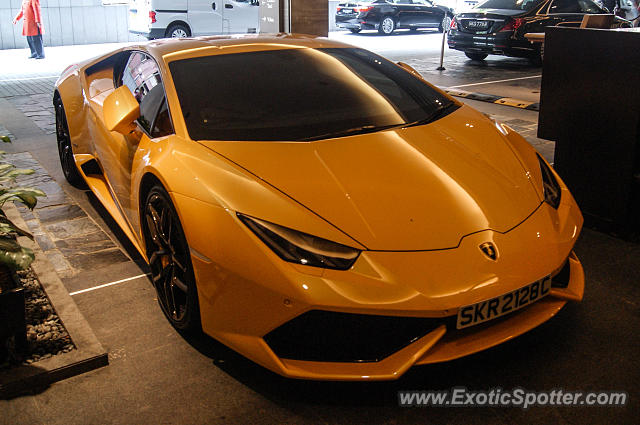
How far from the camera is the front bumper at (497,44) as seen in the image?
11.9 metres

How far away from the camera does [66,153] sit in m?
5.05

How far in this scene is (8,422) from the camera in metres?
2.38

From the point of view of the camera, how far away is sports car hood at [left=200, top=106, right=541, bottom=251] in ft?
7.91

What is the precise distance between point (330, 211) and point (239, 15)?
1405cm

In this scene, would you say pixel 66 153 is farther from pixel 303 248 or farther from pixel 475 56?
pixel 475 56

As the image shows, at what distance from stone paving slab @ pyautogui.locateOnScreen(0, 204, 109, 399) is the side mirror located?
85cm

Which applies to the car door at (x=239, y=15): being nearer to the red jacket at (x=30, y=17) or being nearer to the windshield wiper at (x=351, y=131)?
the red jacket at (x=30, y=17)

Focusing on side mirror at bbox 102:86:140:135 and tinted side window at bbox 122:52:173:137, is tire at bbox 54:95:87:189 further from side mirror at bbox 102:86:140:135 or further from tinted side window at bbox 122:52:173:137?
side mirror at bbox 102:86:140:135

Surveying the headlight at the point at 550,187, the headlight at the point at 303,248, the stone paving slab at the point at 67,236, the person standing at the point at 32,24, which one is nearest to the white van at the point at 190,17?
the person standing at the point at 32,24

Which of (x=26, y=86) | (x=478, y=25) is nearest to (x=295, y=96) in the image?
(x=26, y=86)

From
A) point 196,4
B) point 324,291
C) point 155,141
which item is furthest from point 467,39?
point 324,291

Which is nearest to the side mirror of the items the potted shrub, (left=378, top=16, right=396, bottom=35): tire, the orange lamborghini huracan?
the orange lamborghini huracan

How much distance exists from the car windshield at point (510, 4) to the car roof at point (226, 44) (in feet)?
30.7

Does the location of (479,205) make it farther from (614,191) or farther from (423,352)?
(614,191)
